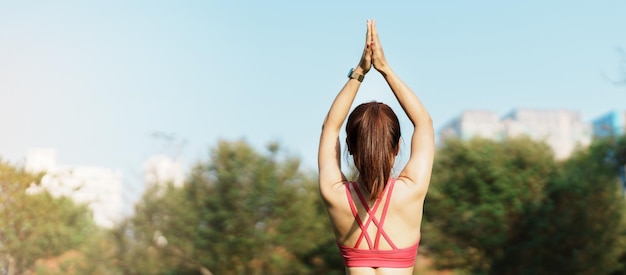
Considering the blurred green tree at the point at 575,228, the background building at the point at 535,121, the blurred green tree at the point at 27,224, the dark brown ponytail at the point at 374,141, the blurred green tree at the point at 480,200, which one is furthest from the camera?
the background building at the point at 535,121

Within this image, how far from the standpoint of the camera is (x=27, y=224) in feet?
77.9

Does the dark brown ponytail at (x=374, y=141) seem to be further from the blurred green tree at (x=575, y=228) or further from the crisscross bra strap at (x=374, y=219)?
the blurred green tree at (x=575, y=228)

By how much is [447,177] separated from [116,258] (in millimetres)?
14620

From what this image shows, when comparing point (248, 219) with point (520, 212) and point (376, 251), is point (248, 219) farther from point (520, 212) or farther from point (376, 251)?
point (376, 251)

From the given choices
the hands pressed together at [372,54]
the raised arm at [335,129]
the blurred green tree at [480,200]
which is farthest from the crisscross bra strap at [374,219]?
the blurred green tree at [480,200]

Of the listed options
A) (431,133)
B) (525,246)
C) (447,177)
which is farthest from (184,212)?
(431,133)

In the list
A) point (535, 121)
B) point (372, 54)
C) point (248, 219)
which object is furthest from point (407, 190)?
point (535, 121)

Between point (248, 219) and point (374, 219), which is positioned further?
point (248, 219)

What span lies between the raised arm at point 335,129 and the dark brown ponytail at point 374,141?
0.11 metres

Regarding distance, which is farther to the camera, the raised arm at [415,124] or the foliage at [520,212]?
the foliage at [520,212]

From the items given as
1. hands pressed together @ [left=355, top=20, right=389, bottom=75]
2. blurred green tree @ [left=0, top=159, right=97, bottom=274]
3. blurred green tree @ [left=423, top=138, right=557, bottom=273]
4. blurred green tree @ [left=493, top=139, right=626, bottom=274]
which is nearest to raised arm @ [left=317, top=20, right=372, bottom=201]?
hands pressed together @ [left=355, top=20, right=389, bottom=75]

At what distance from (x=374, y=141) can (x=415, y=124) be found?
0.26 metres

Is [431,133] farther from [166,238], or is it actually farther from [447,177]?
[166,238]

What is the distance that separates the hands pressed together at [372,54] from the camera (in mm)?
2521
